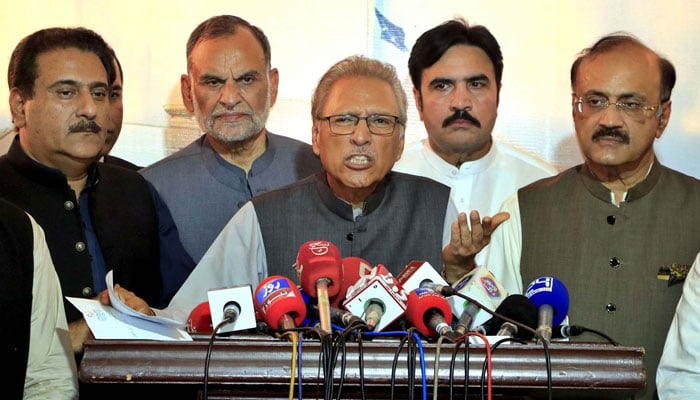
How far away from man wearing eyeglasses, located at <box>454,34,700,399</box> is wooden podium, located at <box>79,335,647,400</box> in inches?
53.6

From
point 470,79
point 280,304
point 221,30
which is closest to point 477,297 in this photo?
point 280,304

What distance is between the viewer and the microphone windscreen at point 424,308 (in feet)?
7.25

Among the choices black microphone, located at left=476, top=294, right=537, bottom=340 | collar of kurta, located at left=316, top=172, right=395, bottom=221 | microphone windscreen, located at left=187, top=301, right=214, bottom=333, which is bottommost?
microphone windscreen, located at left=187, top=301, right=214, bottom=333

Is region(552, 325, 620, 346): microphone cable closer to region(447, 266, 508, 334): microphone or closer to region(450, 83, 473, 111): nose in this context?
region(447, 266, 508, 334): microphone

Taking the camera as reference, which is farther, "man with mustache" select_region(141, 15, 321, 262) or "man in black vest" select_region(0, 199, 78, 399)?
"man with mustache" select_region(141, 15, 321, 262)

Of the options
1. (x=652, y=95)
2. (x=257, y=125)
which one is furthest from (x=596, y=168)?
(x=257, y=125)

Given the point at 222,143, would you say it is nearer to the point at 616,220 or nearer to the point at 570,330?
the point at 616,220

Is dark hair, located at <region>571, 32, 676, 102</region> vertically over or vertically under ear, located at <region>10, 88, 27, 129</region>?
over

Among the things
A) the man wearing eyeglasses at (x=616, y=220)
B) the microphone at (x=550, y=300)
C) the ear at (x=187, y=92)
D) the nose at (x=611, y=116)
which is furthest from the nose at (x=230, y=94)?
the microphone at (x=550, y=300)

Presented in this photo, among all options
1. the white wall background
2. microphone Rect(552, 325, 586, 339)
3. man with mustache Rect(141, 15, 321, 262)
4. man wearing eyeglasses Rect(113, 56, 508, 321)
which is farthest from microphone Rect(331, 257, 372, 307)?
the white wall background

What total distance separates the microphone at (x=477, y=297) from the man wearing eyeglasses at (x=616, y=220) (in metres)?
0.90

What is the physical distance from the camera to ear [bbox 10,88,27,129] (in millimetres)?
3473

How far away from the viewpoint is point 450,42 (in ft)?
13.4

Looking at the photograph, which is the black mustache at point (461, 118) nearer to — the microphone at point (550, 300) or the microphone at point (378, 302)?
the microphone at point (550, 300)
